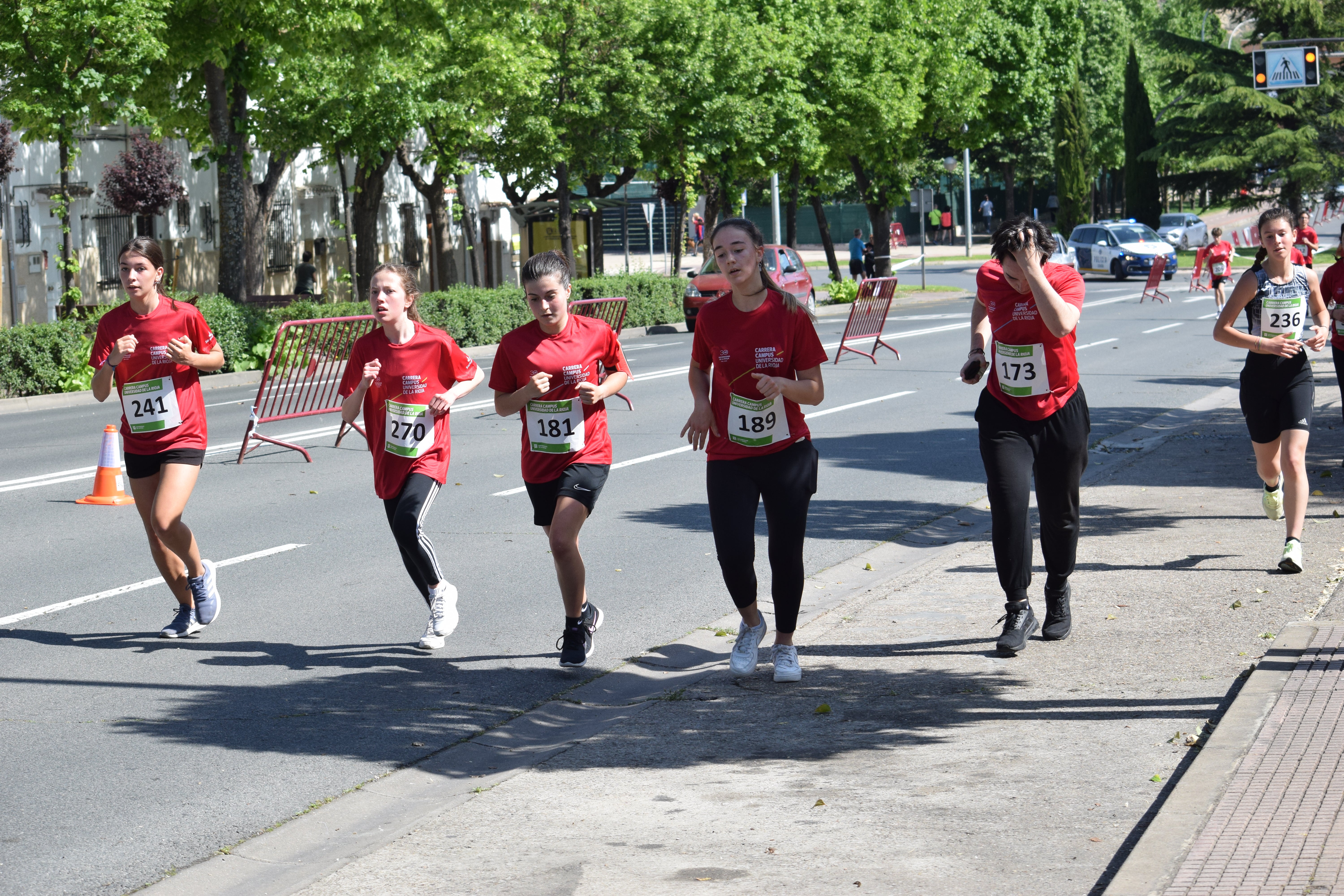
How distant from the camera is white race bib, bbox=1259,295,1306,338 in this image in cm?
809

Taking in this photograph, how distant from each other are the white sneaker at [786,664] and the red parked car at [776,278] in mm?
25581

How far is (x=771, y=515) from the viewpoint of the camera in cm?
607

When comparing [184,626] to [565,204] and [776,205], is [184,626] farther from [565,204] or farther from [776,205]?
[776,205]

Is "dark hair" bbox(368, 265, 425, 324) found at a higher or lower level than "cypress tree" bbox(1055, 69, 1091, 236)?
lower

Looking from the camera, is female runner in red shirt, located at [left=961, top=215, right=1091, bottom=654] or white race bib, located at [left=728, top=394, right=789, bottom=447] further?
female runner in red shirt, located at [left=961, top=215, right=1091, bottom=654]

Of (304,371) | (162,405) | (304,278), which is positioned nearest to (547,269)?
(162,405)

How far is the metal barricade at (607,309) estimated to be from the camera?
73.4 feet

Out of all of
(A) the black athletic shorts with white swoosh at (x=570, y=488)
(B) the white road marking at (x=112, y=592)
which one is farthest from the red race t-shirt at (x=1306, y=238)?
(A) the black athletic shorts with white swoosh at (x=570, y=488)

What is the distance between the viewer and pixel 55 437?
16.0m

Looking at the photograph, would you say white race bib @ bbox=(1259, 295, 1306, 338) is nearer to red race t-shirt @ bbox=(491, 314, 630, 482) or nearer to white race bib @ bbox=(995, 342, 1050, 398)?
white race bib @ bbox=(995, 342, 1050, 398)

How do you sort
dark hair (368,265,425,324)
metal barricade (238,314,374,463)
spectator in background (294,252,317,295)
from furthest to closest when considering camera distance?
spectator in background (294,252,317,295) → metal barricade (238,314,374,463) → dark hair (368,265,425,324)

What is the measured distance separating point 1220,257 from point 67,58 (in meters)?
23.1

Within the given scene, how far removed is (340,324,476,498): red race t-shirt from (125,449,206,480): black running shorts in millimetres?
829

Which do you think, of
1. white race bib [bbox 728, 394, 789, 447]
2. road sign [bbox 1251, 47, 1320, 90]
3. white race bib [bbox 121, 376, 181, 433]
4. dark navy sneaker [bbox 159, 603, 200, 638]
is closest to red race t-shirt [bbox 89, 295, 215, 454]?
white race bib [bbox 121, 376, 181, 433]
